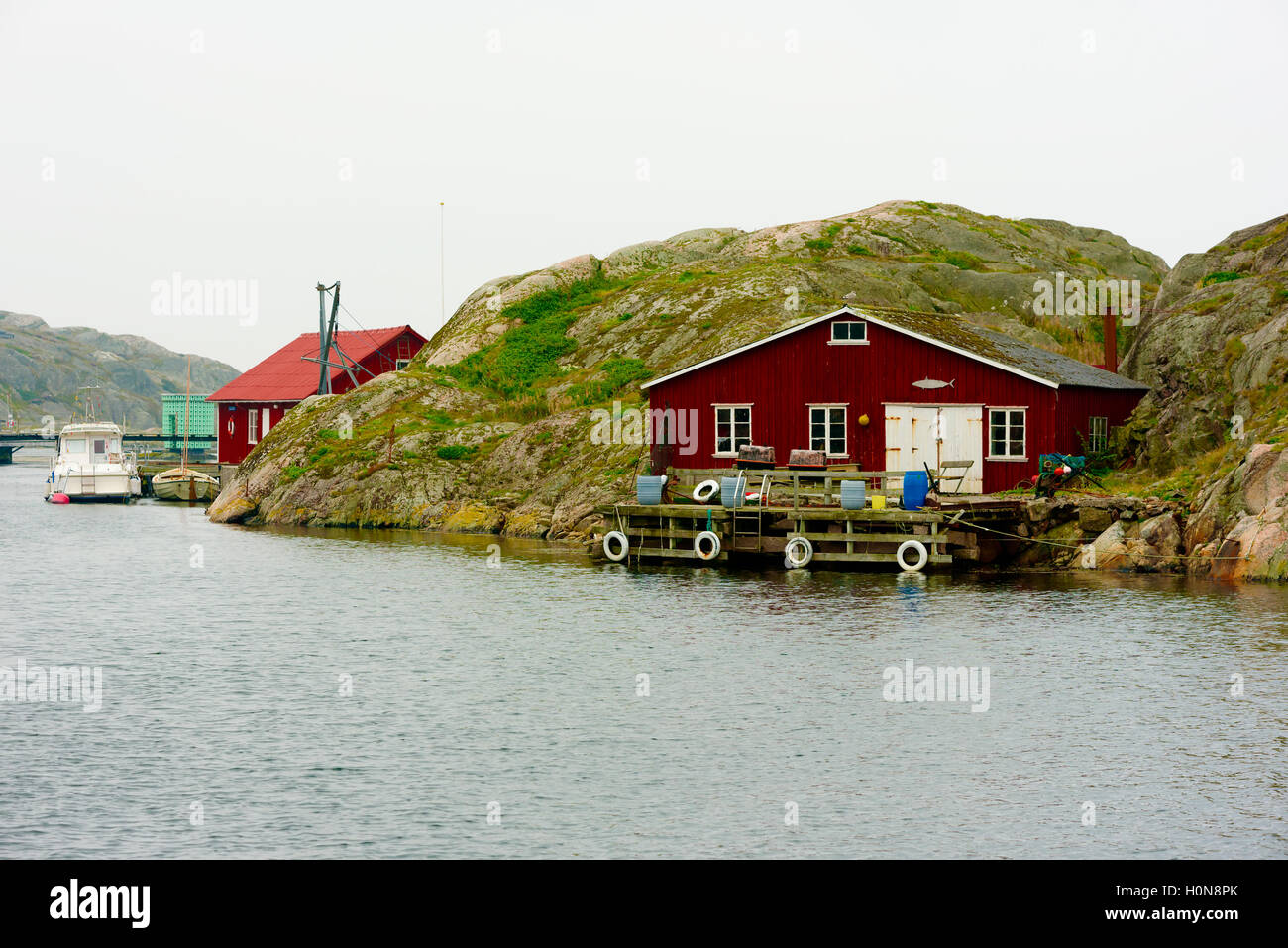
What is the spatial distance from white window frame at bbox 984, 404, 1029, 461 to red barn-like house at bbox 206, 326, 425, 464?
55.8 m

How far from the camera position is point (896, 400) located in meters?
49.5

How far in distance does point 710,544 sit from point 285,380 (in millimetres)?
62344

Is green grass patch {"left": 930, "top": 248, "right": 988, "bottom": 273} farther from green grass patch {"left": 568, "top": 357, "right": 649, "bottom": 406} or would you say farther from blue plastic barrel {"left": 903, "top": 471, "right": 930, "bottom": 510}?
blue plastic barrel {"left": 903, "top": 471, "right": 930, "bottom": 510}

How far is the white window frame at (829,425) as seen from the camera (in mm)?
50188

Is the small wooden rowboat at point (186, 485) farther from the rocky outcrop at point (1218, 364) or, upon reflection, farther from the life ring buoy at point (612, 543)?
the rocky outcrop at point (1218, 364)

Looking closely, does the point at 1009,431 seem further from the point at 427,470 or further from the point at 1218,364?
the point at 427,470

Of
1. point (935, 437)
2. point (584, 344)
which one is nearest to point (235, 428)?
point (584, 344)

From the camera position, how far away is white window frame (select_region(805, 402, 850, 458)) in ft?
165

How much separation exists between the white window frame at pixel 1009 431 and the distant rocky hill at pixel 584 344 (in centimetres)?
1715

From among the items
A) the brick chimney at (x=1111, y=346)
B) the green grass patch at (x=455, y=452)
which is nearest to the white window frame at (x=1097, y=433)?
the brick chimney at (x=1111, y=346)

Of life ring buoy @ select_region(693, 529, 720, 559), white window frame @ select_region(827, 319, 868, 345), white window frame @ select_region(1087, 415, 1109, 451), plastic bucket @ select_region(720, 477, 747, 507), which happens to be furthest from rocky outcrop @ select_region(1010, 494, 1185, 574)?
life ring buoy @ select_region(693, 529, 720, 559)

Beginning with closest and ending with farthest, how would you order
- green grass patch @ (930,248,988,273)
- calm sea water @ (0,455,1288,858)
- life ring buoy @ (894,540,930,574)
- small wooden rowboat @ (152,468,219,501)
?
calm sea water @ (0,455,1288,858), life ring buoy @ (894,540,930,574), green grass patch @ (930,248,988,273), small wooden rowboat @ (152,468,219,501)

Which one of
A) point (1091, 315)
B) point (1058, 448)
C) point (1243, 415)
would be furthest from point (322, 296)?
point (1243, 415)
